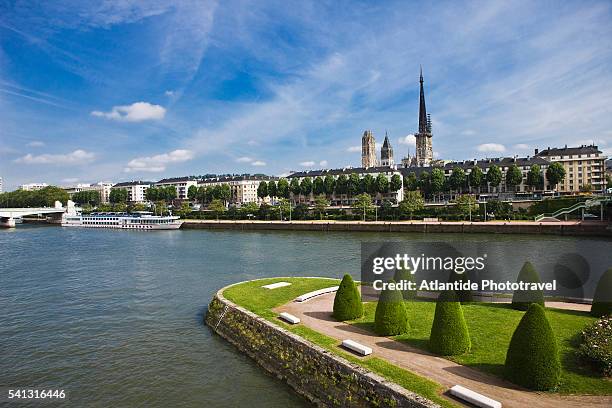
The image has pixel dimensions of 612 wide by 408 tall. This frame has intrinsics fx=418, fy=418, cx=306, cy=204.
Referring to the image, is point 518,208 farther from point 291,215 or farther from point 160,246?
point 160,246

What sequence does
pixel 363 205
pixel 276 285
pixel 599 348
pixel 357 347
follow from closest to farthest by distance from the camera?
pixel 599 348 < pixel 357 347 < pixel 276 285 < pixel 363 205

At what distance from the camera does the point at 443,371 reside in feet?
45.3

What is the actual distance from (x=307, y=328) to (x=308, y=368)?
108 inches

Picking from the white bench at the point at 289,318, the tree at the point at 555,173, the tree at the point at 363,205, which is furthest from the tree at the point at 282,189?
the white bench at the point at 289,318

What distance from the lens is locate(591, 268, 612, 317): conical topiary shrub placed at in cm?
1809

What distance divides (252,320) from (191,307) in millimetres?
10211

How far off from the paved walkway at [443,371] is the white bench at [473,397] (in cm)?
49

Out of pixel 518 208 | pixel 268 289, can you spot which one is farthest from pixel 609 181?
pixel 268 289

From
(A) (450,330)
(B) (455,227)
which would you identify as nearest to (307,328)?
(A) (450,330)

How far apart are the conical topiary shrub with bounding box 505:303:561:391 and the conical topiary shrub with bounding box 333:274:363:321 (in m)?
8.54

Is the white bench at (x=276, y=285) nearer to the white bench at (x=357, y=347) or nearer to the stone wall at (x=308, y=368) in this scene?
the stone wall at (x=308, y=368)

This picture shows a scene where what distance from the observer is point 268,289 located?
89.0ft

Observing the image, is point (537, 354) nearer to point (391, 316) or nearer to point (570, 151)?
point (391, 316)

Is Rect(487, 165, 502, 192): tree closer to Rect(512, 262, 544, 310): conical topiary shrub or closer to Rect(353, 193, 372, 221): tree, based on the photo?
Rect(353, 193, 372, 221): tree
